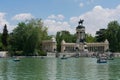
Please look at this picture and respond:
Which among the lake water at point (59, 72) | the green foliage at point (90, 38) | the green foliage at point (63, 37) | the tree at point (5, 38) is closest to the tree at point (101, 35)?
the green foliage at point (90, 38)

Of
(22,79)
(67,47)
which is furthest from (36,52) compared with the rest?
(22,79)

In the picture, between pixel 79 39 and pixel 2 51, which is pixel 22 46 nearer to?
pixel 2 51

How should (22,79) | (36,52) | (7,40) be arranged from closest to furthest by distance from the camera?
(22,79), (36,52), (7,40)

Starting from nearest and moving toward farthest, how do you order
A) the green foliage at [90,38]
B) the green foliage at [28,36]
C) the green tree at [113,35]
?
1. the green foliage at [28,36]
2. the green tree at [113,35]
3. the green foliage at [90,38]

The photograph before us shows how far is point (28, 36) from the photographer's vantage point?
128m

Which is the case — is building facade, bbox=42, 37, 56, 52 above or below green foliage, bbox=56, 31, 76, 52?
below

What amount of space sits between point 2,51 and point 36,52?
1229 centimetres

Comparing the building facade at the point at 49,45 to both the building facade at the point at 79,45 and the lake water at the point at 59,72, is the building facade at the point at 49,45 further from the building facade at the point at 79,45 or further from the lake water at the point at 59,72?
the lake water at the point at 59,72

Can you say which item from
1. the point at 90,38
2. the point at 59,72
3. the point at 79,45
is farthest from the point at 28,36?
the point at 59,72

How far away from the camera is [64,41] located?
477ft

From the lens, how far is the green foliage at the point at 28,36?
12725 centimetres

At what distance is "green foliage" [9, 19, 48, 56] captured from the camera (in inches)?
5010

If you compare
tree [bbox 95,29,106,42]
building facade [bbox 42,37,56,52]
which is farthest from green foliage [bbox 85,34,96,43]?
building facade [bbox 42,37,56,52]

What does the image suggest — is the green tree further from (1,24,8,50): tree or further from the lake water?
the lake water
